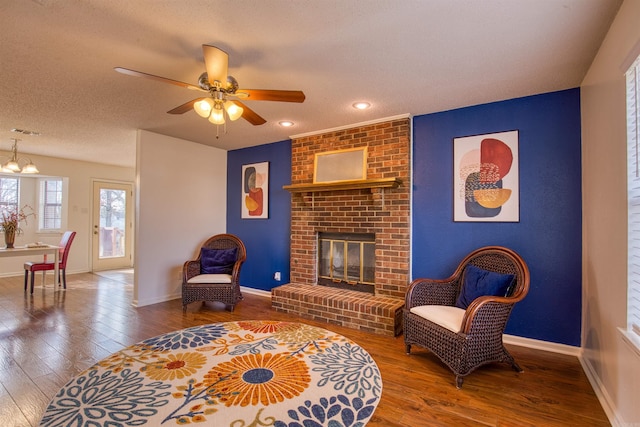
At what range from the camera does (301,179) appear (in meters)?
4.31

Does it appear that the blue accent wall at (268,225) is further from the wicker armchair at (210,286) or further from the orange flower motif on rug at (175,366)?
the orange flower motif on rug at (175,366)

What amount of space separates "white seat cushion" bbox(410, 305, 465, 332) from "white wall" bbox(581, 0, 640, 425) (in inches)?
34.6

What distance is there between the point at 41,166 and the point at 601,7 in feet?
27.1

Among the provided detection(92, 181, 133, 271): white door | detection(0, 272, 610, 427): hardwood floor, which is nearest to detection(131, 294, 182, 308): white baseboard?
detection(0, 272, 610, 427): hardwood floor

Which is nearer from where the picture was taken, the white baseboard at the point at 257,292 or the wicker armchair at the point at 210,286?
the wicker armchair at the point at 210,286

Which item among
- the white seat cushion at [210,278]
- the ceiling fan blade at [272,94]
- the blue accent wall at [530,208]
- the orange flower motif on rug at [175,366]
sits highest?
the ceiling fan blade at [272,94]

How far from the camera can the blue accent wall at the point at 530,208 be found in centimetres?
271

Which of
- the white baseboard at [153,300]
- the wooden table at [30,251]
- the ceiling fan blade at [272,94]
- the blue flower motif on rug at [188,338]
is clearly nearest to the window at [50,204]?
the wooden table at [30,251]

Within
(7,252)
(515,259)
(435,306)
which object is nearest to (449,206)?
(515,259)

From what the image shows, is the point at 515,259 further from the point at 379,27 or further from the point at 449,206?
the point at 379,27

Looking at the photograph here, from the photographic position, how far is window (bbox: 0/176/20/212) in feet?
19.5

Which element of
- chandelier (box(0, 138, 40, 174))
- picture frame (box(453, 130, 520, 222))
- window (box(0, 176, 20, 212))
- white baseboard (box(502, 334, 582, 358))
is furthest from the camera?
window (box(0, 176, 20, 212))

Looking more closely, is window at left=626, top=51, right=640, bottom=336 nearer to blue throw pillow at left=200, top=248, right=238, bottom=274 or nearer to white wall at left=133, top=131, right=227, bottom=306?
blue throw pillow at left=200, top=248, right=238, bottom=274

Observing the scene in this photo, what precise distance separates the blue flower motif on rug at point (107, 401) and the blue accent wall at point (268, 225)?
8.49 feet
